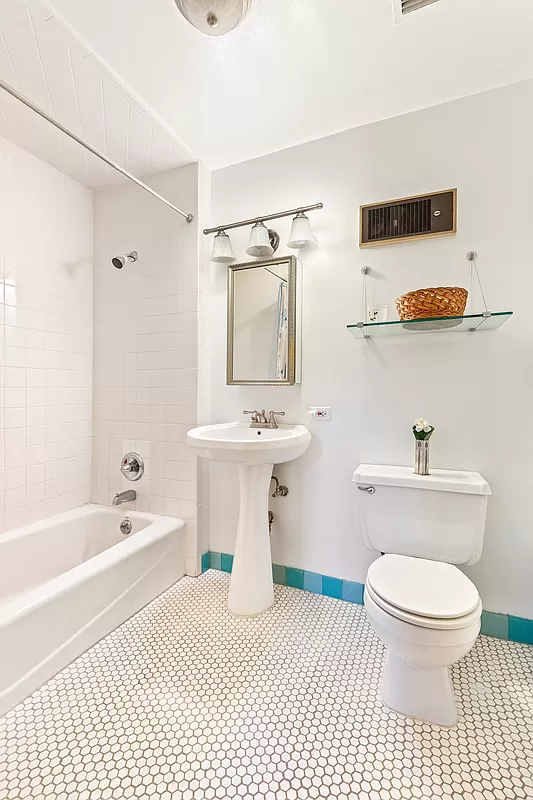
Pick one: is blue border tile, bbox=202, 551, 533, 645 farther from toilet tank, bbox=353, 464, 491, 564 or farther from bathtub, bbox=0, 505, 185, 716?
toilet tank, bbox=353, 464, 491, 564

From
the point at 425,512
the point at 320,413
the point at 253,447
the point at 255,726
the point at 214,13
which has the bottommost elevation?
the point at 255,726

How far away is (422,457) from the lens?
5.33ft

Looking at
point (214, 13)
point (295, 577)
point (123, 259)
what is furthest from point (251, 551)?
point (214, 13)

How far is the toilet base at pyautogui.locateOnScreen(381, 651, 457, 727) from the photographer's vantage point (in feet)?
3.99

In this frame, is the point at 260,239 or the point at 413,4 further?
the point at 260,239

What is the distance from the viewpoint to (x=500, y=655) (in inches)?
60.7

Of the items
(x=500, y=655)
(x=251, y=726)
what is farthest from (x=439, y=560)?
(x=251, y=726)

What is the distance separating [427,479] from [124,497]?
1663 mm

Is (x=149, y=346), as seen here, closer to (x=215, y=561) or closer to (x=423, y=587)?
(x=215, y=561)

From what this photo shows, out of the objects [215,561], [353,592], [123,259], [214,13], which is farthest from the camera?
[215,561]

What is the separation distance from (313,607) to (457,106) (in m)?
2.44

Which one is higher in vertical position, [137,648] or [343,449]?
[343,449]

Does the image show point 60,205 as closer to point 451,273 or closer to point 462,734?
point 451,273

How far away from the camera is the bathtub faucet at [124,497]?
2.17 m
